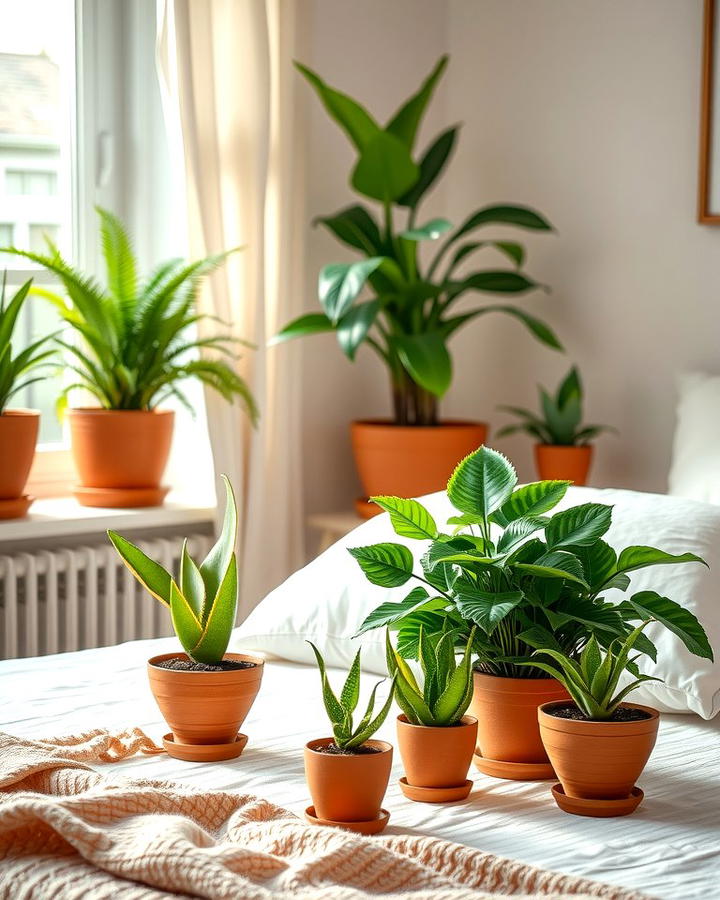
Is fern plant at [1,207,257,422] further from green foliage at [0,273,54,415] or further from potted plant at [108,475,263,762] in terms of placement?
potted plant at [108,475,263,762]

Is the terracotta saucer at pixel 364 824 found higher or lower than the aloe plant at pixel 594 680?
lower

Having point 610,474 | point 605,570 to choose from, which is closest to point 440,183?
point 610,474

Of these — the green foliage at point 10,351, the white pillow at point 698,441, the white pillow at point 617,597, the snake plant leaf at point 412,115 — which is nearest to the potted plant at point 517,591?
the white pillow at point 617,597

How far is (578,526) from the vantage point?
4.47 ft

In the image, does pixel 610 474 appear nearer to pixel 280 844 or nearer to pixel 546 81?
pixel 546 81

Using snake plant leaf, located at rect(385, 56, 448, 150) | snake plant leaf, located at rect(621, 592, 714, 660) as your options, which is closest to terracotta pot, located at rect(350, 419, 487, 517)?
snake plant leaf, located at rect(385, 56, 448, 150)

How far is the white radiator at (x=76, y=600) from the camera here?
264 cm

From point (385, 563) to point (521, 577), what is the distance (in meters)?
0.16

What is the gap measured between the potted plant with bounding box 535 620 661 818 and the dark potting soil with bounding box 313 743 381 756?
0.19m

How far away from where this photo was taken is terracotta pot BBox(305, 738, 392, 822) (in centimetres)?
118

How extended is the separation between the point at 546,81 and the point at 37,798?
2.40 meters

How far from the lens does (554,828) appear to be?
1.22 metres

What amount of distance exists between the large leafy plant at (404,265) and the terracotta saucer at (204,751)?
4.20ft

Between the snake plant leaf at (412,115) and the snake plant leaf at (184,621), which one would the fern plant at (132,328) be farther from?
the snake plant leaf at (184,621)
